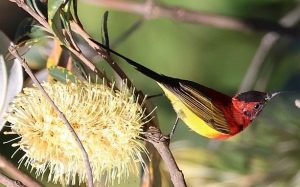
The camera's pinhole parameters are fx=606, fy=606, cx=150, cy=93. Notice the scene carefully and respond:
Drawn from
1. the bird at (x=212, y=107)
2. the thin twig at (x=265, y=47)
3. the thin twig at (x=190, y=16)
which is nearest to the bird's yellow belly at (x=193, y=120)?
the bird at (x=212, y=107)

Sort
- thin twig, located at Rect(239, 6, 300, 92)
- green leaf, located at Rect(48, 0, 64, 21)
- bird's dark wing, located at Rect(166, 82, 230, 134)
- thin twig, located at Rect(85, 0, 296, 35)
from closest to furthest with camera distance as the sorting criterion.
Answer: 1. green leaf, located at Rect(48, 0, 64, 21)
2. bird's dark wing, located at Rect(166, 82, 230, 134)
3. thin twig, located at Rect(85, 0, 296, 35)
4. thin twig, located at Rect(239, 6, 300, 92)

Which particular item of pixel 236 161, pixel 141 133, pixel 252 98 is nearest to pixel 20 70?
pixel 141 133

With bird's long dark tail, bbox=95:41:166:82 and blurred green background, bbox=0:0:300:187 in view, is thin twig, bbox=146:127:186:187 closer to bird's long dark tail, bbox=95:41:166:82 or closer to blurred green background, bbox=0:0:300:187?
bird's long dark tail, bbox=95:41:166:82

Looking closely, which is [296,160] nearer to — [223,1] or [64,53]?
[64,53]

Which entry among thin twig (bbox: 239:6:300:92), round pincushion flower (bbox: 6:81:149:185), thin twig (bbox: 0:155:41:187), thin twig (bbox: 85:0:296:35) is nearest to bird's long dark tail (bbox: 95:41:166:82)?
round pincushion flower (bbox: 6:81:149:185)

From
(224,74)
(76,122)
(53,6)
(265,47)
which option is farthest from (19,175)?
(224,74)
